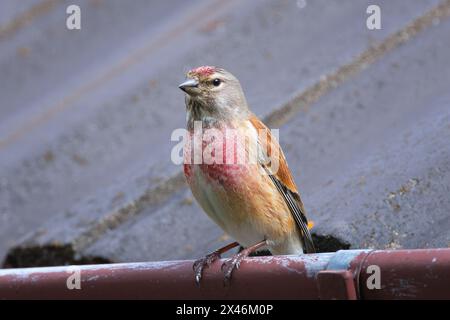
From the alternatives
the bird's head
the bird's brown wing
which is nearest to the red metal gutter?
the bird's brown wing

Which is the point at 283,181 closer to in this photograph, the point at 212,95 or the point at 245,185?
the point at 245,185

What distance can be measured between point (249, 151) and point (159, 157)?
88cm

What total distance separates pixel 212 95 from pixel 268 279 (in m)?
1.58

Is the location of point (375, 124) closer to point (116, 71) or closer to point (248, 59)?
point (248, 59)

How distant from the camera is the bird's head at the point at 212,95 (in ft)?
11.7

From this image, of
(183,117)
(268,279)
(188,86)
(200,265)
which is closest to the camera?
(268,279)

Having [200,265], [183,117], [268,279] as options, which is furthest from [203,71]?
[268,279]

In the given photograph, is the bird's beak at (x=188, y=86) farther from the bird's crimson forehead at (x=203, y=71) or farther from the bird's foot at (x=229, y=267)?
the bird's foot at (x=229, y=267)

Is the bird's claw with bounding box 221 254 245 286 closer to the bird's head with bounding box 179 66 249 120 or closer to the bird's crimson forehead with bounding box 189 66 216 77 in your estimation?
the bird's head with bounding box 179 66 249 120

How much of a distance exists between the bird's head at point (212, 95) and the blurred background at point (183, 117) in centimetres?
42

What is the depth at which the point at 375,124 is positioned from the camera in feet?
12.4

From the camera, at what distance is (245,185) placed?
10.8ft

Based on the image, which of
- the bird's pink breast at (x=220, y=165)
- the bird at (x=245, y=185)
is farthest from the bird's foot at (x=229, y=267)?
the bird's pink breast at (x=220, y=165)
